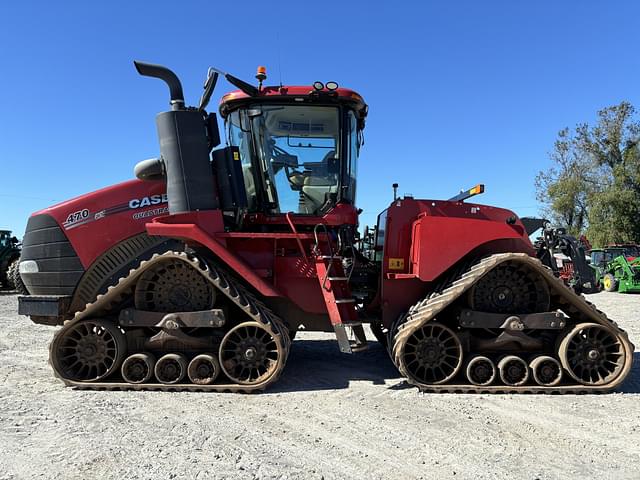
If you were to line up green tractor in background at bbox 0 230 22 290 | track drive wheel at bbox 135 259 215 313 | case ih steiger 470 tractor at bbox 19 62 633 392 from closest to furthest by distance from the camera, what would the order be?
case ih steiger 470 tractor at bbox 19 62 633 392 → track drive wheel at bbox 135 259 215 313 → green tractor in background at bbox 0 230 22 290

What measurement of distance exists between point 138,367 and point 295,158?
2.85 meters

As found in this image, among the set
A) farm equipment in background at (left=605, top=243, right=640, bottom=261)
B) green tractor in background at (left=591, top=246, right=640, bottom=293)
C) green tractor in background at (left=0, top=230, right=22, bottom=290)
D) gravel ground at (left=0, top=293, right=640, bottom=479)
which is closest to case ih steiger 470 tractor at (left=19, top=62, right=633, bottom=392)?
gravel ground at (left=0, top=293, right=640, bottom=479)

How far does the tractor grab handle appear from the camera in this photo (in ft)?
16.9

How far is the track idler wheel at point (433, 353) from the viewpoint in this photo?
15.8 feet

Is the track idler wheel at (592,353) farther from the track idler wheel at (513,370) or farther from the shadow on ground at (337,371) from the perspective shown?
the track idler wheel at (513,370)

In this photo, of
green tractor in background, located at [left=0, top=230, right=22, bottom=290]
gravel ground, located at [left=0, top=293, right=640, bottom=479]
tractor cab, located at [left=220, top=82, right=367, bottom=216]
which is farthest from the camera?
green tractor in background, located at [left=0, top=230, right=22, bottom=290]

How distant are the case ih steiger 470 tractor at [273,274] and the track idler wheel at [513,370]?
0.01 meters

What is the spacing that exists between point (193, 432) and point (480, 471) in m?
2.12

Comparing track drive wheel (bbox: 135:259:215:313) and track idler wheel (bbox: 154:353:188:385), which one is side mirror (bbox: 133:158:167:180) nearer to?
track drive wheel (bbox: 135:259:215:313)

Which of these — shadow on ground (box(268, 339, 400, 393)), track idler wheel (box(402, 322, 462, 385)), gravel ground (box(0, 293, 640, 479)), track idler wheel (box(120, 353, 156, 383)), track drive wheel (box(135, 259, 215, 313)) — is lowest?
gravel ground (box(0, 293, 640, 479))

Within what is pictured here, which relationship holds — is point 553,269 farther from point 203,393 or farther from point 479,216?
point 203,393

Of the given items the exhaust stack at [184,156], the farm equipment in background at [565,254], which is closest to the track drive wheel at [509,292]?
the farm equipment in background at [565,254]

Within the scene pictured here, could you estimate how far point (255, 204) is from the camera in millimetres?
5578

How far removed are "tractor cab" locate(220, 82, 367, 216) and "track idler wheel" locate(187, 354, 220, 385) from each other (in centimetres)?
178
